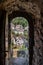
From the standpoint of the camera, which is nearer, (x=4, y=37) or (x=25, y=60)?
(x=4, y=37)

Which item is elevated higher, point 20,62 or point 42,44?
point 42,44

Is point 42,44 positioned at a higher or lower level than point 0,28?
lower

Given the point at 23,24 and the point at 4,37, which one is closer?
the point at 4,37

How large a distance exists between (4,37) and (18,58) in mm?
3997

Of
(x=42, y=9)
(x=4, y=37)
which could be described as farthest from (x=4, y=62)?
(x=42, y=9)

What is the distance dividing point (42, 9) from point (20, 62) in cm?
438

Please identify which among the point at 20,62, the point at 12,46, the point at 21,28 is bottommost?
the point at 20,62

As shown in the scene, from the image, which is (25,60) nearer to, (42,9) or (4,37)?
(4,37)

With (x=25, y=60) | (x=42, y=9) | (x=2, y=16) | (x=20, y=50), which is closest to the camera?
(x=42, y=9)

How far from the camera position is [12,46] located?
28.2 ft

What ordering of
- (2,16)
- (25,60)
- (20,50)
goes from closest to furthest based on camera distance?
(2,16), (25,60), (20,50)

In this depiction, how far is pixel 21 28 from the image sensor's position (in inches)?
351

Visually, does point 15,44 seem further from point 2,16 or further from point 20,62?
point 2,16

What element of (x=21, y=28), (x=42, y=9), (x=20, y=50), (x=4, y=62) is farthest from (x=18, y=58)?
(x=42, y=9)
